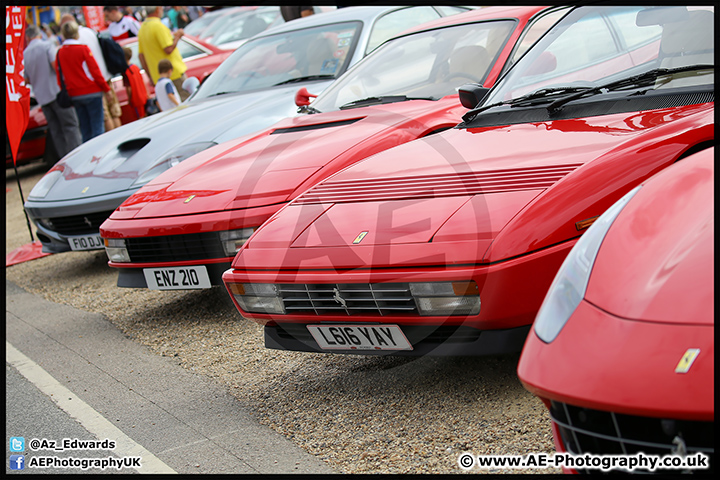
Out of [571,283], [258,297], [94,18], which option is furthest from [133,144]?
[94,18]

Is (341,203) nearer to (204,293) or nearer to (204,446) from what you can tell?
(204,446)

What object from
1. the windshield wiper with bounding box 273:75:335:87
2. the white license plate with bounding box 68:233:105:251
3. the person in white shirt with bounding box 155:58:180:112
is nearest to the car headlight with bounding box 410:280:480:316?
the white license plate with bounding box 68:233:105:251

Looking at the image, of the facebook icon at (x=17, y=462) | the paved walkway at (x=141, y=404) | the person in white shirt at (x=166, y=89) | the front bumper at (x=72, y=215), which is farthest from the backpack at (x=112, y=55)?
the facebook icon at (x=17, y=462)

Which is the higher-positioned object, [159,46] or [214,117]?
[159,46]

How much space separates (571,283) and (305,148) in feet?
9.06

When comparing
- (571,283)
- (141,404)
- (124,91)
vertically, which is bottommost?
(141,404)

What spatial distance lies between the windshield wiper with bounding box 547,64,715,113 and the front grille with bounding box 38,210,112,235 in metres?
3.55

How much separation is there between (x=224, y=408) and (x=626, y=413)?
2.11 m

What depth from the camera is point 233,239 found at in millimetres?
4203

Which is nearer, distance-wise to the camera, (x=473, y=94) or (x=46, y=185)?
(x=473, y=94)

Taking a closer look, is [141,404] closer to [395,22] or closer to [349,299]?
[349,299]

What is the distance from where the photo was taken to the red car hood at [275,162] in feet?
14.0

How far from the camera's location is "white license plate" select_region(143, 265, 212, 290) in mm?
4379

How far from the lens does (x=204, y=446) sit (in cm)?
300
